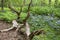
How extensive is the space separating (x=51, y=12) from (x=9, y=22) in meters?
5.93

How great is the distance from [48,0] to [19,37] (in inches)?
629

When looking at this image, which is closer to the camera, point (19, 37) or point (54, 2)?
point (19, 37)

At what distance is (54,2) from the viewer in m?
23.7

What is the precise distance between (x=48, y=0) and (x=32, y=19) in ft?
37.4

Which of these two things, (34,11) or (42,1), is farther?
(42,1)

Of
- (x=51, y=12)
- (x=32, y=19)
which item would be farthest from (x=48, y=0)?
(x=32, y=19)

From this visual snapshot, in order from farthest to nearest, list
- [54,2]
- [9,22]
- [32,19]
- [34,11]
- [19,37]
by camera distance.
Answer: [54,2], [34,11], [32,19], [9,22], [19,37]

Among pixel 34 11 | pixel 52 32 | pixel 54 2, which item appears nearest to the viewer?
pixel 52 32

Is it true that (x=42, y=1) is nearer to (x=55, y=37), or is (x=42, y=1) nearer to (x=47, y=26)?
(x=47, y=26)

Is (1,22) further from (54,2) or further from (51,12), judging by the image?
(54,2)

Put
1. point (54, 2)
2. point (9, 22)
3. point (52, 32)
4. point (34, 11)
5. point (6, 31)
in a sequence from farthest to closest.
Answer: point (54, 2) → point (34, 11) → point (9, 22) → point (52, 32) → point (6, 31)

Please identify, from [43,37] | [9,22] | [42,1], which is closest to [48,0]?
[42,1]

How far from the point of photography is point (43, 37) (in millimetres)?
11281

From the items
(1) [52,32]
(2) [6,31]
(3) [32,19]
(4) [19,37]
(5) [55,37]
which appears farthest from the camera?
(3) [32,19]
